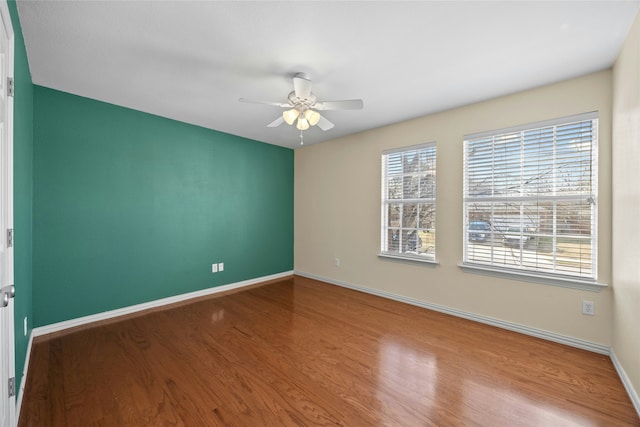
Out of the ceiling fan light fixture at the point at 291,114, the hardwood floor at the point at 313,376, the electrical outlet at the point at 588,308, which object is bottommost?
the hardwood floor at the point at 313,376

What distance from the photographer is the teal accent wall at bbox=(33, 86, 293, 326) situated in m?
2.79

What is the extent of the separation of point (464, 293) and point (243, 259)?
3.18 metres

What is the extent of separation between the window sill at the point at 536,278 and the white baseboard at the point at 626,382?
532mm

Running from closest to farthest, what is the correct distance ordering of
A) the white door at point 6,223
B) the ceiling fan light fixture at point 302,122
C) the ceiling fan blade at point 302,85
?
the white door at point 6,223 → the ceiling fan blade at point 302,85 → the ceiling fan light fixture at point 302,122

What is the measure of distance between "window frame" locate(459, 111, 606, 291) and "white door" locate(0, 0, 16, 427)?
3.66 metres

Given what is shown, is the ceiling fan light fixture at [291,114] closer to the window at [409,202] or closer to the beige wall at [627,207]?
the window at [409,202]

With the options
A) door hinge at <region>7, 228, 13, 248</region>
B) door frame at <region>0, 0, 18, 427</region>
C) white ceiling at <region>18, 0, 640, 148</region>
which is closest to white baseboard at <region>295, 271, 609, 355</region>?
white ceiling at <region>18, 0, 640, 148</region>

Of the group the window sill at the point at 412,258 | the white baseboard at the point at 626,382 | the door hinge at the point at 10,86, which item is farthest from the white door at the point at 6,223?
the window sill at the point at 412,258

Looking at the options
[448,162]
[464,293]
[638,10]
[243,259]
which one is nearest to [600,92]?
[638,10]

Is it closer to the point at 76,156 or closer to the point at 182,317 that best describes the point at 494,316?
the point at 182,317

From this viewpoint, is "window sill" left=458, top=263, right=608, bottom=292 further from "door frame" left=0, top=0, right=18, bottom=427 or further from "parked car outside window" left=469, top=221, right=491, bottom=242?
"door frame" left=0, top=0, right=18, bottom=427

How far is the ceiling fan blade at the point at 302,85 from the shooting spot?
2293 mm

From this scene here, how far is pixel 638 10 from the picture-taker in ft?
5.61

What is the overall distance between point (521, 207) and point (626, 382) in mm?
1550
